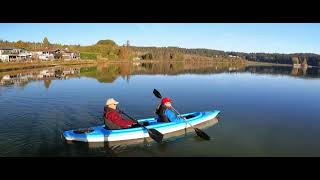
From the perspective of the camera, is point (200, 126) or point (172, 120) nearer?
point (172, 120)

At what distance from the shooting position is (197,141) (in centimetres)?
1232

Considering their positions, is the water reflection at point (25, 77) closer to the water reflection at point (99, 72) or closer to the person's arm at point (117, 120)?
the water reflection at point (99, 72)

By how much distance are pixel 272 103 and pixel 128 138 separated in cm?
1370

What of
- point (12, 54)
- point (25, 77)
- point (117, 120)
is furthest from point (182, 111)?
point (12, 54)

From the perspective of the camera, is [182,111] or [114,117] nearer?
[114,117]

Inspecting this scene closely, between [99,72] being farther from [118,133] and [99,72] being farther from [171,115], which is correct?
[118,133]

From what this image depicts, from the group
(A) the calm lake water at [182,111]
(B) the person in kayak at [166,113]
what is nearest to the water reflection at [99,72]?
(A) the calm lake water at [182,111]

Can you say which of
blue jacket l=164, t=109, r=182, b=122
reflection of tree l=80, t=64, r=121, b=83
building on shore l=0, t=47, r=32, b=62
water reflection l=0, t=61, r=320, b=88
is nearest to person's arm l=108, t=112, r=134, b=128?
blue jacket l=164, t=109, r=182, b=122

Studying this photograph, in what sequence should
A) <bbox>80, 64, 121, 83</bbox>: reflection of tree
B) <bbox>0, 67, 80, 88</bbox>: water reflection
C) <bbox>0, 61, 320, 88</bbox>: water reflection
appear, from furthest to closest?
<bbox>80, 64, 121, 83</bbox>: reflection of tree
<bbox>0, 61, 320, 88</bbox>: water reflection
<bbox>0, 67, 80, 88</bbox>: water reflection

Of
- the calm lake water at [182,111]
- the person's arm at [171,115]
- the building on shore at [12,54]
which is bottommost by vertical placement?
the calm lake water at [182,111]

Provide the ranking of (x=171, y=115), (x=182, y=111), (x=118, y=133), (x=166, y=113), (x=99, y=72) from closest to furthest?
(x=118, y=133) < (x=166, y=113) < (x=171, y=115) < (x=182, y=111) < (x=99, y=72)

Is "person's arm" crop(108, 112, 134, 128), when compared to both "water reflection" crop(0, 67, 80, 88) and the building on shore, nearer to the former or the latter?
"water reflection" crop(0, 67, 80, 88)
